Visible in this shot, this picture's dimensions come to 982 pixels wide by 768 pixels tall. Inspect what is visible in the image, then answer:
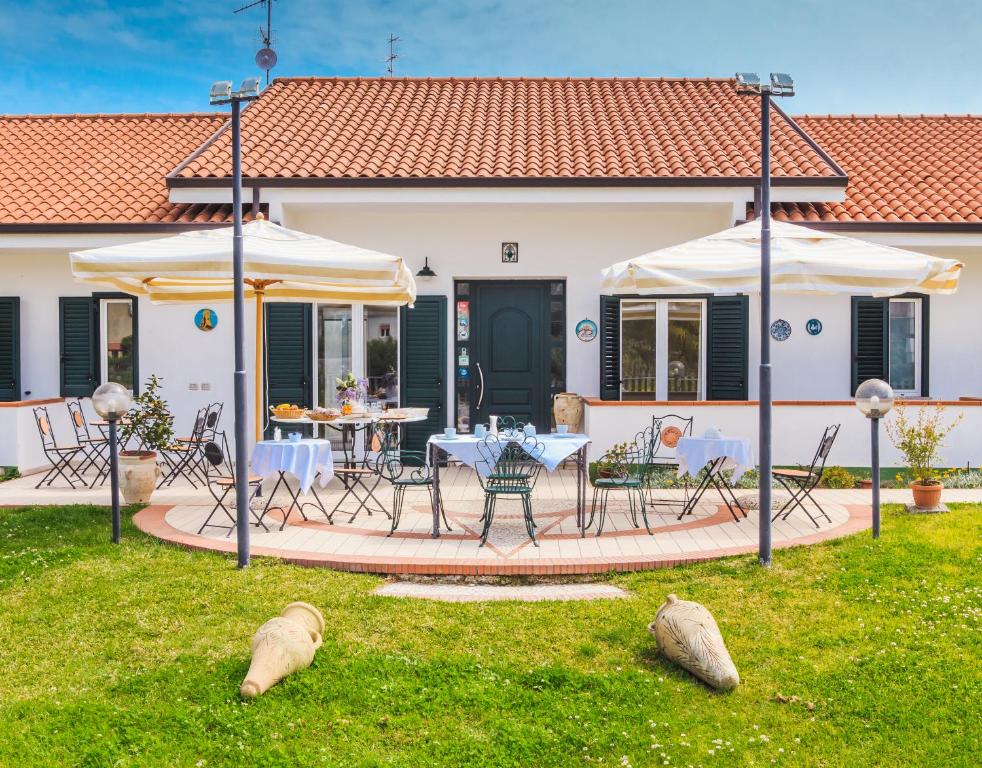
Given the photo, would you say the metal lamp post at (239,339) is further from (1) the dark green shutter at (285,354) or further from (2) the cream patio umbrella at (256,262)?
(1) the dark green shutter at (285,354)

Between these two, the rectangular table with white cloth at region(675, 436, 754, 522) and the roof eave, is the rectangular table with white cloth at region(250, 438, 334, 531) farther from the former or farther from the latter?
the roof eave

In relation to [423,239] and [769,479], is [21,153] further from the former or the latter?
[769,479]

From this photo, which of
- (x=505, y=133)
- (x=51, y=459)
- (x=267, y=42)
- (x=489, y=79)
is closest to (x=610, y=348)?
(x=505, y=133)

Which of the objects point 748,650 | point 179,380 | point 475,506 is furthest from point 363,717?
point 179,380

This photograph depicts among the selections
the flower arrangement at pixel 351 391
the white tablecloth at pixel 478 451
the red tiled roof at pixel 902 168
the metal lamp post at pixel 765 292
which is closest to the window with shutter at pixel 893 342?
→ the red tiled roof at pixel 902 168

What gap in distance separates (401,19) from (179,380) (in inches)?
433

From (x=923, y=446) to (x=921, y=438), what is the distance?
1.45 ft

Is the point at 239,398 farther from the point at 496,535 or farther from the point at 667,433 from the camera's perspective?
the point at 667,433

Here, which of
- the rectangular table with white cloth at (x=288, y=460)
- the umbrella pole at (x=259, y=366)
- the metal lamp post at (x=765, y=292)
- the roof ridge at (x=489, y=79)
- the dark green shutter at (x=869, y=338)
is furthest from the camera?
the roof ridge at (x=489, y=79)

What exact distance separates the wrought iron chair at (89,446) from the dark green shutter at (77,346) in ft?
0.78

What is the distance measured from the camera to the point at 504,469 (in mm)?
7410

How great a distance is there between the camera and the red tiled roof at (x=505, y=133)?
11125 mm

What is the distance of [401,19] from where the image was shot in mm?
18594

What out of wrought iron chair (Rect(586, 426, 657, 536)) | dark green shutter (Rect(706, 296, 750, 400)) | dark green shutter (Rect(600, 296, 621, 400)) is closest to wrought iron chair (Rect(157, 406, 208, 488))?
wrought iron chair (Rect(586, 426, 657, 536))
